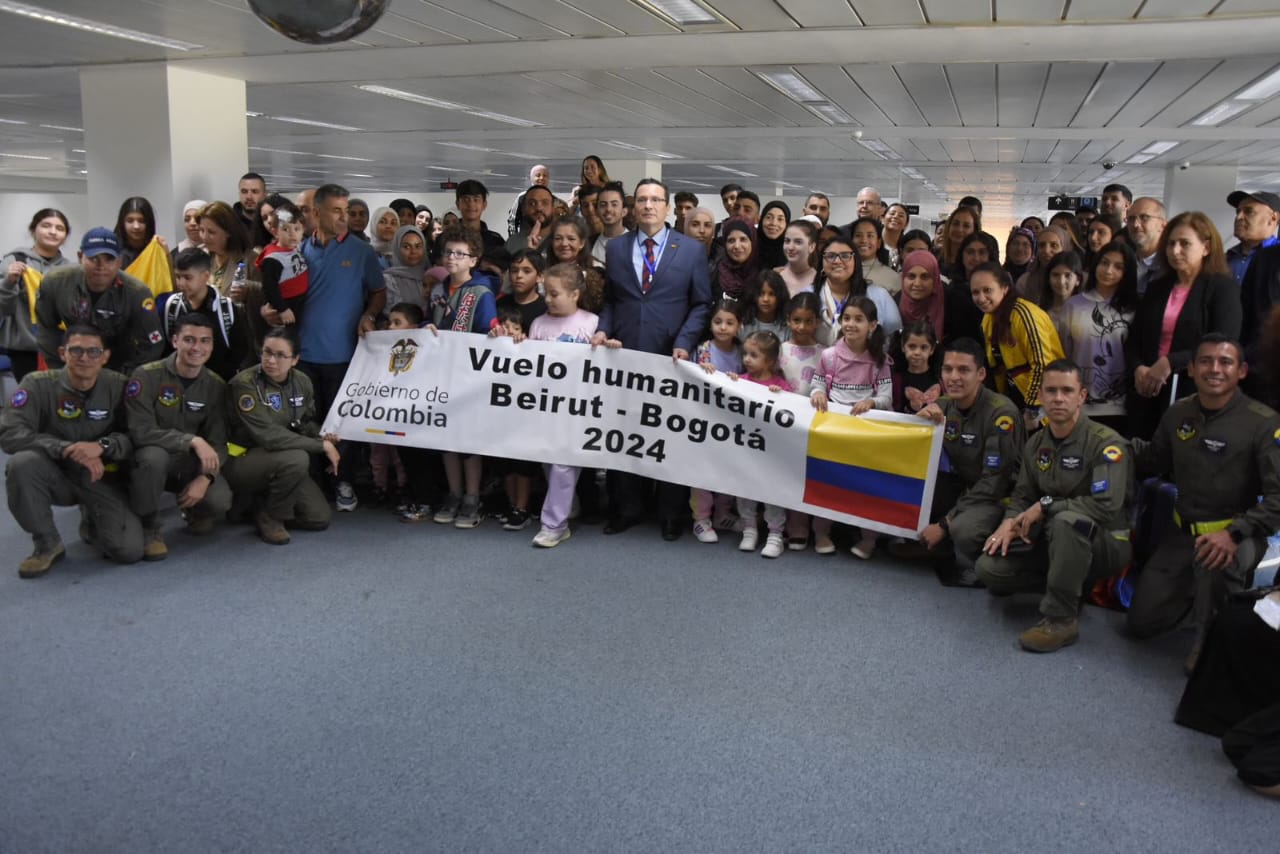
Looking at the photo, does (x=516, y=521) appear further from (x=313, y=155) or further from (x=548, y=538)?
(x=313, y=155)

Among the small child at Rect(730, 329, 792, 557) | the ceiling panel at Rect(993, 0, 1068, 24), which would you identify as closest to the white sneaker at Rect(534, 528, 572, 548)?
the small child at Rect(730, 329, 792, 557)

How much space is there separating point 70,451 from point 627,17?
3799mm

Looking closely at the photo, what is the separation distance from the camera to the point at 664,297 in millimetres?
4488

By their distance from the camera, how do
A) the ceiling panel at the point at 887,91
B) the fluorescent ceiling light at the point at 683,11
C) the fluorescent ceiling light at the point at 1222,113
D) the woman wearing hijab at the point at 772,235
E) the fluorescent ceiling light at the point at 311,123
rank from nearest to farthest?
the fluorescent ceiling light at the point at 683,11, the woman wearing hijab at the point at 772,235, the ceiling panel at the point at 887,91, the fluorescent ceiling light at the point at 1222,113, the fluorescent ceiling light at the point at 311,123

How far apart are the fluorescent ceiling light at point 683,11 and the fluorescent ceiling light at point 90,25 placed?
3.24 m

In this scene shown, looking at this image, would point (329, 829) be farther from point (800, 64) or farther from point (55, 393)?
point (800, 64)

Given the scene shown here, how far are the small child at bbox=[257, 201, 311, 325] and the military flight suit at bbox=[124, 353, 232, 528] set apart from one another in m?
0.48

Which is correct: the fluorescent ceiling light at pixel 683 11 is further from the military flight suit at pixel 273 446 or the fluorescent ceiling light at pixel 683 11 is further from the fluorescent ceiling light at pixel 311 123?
the fluorescent ceiling light at pixel 311 123

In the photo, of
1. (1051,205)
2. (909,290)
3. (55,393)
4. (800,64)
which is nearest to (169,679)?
(55,393)

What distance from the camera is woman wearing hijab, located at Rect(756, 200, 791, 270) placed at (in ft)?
18.1

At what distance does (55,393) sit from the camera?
13.3 feet

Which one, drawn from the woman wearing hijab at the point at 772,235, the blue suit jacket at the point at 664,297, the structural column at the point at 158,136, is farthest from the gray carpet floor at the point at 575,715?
the structural column at the point at 158,136

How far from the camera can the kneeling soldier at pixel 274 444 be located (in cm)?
445

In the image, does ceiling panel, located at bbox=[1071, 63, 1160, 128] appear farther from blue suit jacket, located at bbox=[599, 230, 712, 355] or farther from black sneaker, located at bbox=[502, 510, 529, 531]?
black sneaker, located at bbox=[502, 510, 529, 531]
